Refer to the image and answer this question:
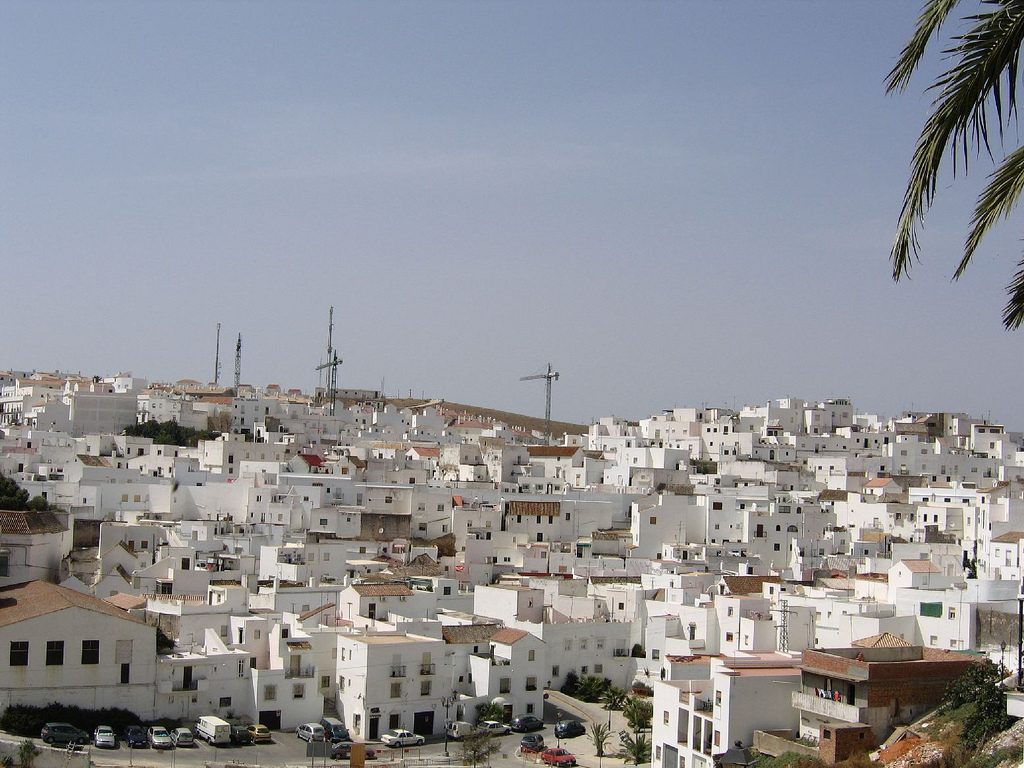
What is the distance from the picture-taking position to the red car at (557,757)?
2223cm

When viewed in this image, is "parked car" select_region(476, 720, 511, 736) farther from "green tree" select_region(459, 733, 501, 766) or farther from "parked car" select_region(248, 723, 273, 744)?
"parked car" select_region(248, 723, 273, 744)

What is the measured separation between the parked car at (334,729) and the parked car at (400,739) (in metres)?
0.72

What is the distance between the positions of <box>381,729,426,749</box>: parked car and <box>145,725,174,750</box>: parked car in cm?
374

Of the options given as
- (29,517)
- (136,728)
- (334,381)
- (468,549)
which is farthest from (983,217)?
(334,381)

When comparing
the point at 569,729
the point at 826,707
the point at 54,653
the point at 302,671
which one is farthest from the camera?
the point at 302,671

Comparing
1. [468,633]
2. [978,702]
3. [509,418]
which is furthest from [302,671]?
[509,418]

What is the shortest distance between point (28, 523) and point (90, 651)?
8105 millimetres

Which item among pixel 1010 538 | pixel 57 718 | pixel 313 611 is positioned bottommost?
pixel 57 718

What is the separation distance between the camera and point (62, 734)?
21.9 meters

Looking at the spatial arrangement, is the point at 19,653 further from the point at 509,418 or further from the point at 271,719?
the point at 509,418

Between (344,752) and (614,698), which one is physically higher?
(614,698)

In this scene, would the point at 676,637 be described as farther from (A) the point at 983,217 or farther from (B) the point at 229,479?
(A) the point at 983,217

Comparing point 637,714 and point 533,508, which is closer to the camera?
point 637,714

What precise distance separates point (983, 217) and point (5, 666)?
22669mm
